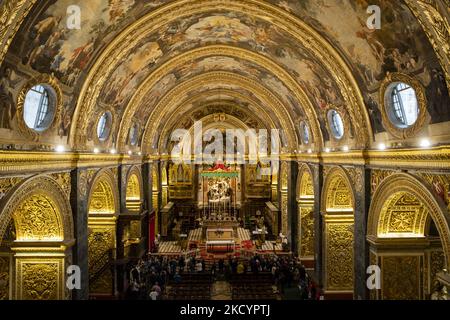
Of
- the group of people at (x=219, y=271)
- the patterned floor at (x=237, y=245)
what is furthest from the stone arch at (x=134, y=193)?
the patterned floor at (x=237, y=245)

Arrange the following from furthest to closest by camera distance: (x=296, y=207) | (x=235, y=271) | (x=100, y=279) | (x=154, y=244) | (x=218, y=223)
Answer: (x=218, y=223) → (x=154, y=244) → (x=296, y=207) → (x=235, y=271) → (x=100, y=279)

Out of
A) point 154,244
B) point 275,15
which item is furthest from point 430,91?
point 154,244

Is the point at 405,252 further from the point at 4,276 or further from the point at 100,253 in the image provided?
the point at 4,276

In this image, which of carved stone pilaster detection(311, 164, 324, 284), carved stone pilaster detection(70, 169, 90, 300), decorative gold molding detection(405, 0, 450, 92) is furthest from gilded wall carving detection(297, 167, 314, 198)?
decorative gold molding detection(405, 0, 450, 92)

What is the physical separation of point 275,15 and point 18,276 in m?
12.0

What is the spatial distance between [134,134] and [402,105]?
15.7 meters

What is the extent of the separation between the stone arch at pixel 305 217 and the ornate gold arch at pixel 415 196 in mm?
10304

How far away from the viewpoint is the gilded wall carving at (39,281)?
12.5m

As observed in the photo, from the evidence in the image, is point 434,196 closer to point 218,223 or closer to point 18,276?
point 18,276

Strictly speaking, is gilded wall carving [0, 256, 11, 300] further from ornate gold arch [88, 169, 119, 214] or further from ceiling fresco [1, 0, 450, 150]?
ornate gold arch [88, 169, 119, 214]

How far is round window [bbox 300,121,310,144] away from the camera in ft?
74.1

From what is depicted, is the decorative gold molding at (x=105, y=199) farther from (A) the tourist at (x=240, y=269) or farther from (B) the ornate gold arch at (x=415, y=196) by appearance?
(B) the ornate gold arch at (x=415, y=196)

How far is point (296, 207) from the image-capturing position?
82.5 ft

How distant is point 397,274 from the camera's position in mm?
13188
